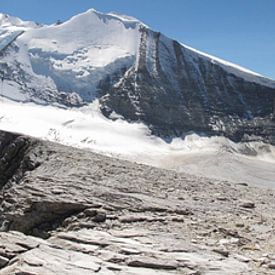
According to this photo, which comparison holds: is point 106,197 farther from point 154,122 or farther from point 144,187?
point 154,122

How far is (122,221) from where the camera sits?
15.6 meters

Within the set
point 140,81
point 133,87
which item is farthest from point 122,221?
point 140,81

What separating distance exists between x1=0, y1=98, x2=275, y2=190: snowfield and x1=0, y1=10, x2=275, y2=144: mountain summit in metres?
4.97

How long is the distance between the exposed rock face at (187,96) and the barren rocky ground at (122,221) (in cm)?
13591

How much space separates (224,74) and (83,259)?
16976 cm

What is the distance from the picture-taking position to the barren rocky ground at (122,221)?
12164mm

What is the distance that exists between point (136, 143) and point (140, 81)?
36828mm

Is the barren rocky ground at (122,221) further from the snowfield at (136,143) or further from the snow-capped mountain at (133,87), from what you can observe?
the snow-capped mountain at (133,87)

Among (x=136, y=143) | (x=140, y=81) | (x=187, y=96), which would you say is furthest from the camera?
(x=140, y=81)

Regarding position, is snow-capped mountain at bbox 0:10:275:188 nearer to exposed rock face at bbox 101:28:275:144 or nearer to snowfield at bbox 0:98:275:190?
exposed rock face at bbox 101:28:275:144

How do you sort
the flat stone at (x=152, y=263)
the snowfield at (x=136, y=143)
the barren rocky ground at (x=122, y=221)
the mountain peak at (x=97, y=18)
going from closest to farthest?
the flat stone at (x=152, y=263)
the barren rocky ground at (x=122, y=221)
the snowfield at (x=136, y=143)
the mountain peak at (x=97, y=18)

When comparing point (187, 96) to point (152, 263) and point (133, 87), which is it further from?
point (152, 263)

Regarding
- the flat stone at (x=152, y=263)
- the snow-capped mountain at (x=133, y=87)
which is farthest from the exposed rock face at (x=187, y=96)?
the flat stone at (x=152, y=263)

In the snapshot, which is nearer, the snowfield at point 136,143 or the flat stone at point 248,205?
the flat stone at point 248,205
